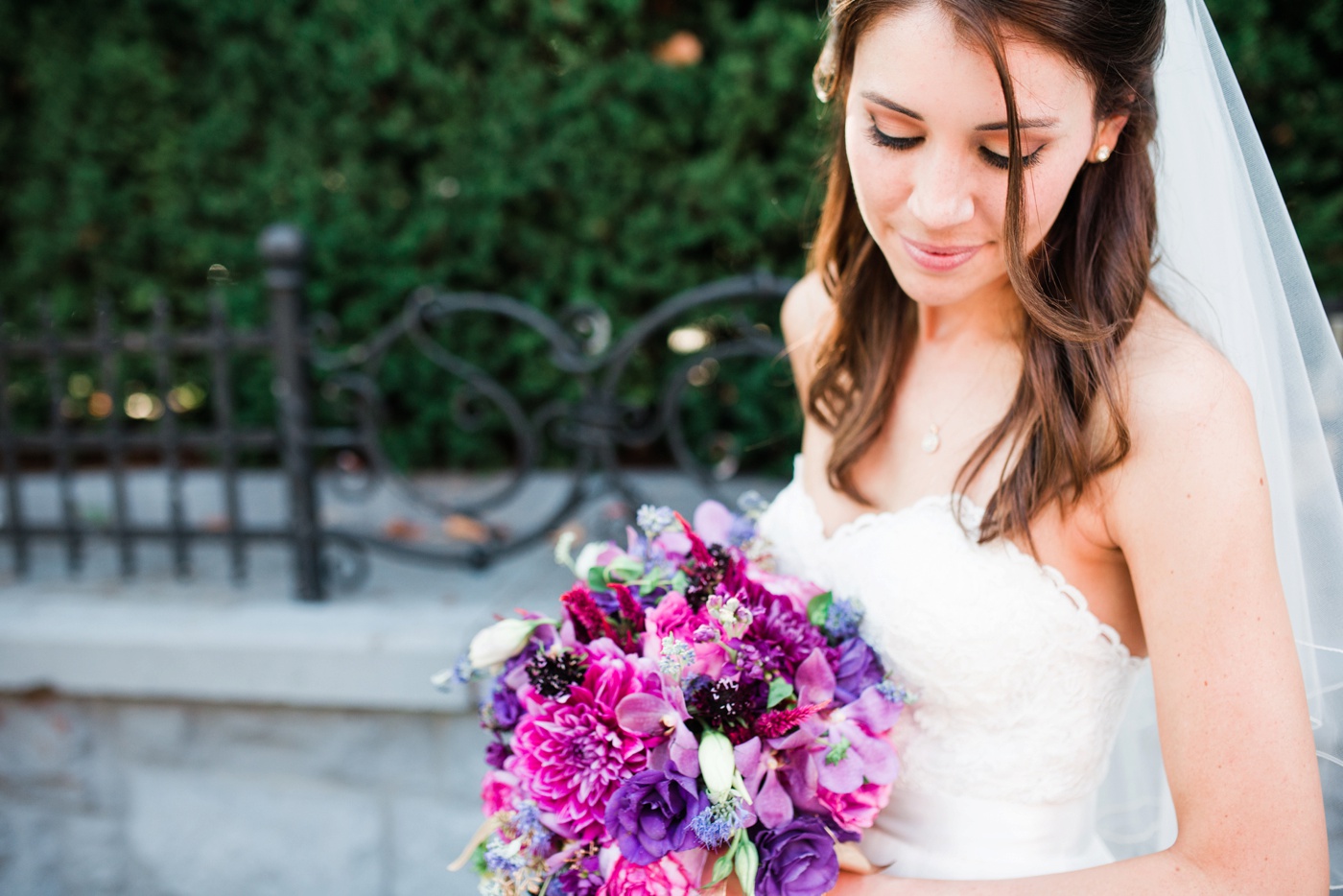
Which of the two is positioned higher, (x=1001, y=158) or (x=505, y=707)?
(x=1001, y=158)

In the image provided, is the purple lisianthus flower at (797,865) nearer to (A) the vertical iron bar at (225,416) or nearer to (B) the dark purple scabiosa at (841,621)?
(B) the dark purple scabiosa at (841,621)

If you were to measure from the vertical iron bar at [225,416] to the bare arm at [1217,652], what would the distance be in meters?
2.70

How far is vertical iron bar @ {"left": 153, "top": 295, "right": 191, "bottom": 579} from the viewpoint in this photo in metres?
2.98

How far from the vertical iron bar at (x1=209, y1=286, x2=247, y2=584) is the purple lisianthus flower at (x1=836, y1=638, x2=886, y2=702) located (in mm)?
2349

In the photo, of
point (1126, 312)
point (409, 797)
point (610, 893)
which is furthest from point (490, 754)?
point (409, 797)

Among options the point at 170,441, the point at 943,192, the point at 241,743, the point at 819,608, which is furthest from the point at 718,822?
the point at 170,441

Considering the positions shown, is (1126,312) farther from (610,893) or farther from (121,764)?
(121,764)

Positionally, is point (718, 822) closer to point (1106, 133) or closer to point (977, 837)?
point (977, 837)

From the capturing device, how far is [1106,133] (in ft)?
4.42

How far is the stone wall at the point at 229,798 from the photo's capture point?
2758 mm

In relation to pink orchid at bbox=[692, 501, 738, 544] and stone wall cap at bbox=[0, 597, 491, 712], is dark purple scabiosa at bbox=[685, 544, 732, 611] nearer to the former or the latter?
pink orchid at bbox=[692, 501, 738, 544]

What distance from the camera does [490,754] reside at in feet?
4.62

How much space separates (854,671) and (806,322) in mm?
972

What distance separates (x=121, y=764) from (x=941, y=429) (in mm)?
2772
